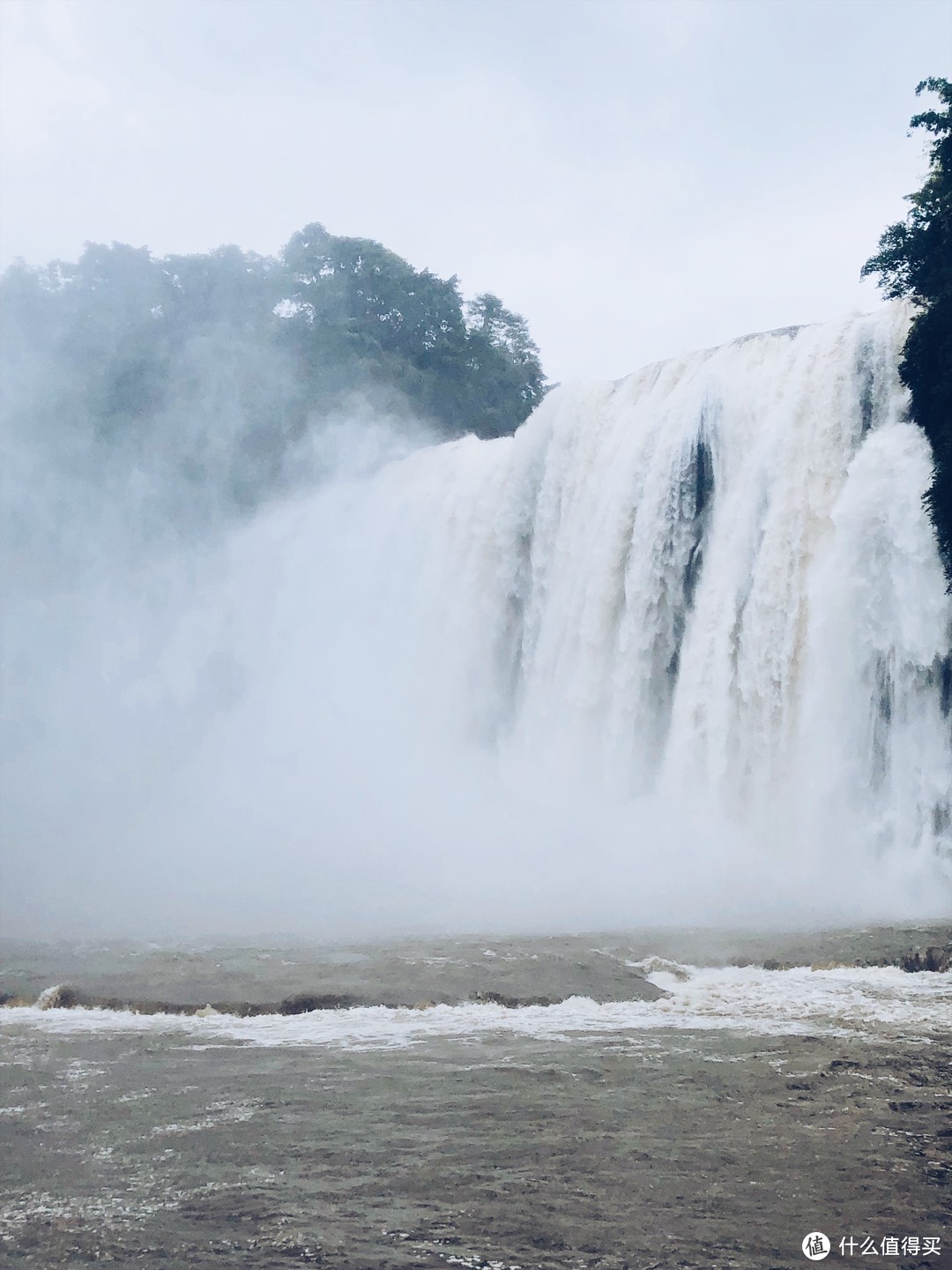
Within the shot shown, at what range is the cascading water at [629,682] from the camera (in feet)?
41.2

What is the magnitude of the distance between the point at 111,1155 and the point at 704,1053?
3.10 metres

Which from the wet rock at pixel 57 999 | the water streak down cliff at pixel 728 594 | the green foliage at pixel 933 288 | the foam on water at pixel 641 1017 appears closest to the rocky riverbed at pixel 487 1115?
the foam on water at pixel 641 1017

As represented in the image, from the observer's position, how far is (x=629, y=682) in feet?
54.4

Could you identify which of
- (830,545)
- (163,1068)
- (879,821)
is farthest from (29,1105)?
(830,545)

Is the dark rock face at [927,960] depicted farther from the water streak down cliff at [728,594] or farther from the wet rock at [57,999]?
the wet rock at [57,999]

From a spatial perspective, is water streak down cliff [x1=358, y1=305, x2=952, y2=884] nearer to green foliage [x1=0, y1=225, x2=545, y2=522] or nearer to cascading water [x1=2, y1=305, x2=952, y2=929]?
cascading water [x1=2, y1=305, x2=952, y2=929]

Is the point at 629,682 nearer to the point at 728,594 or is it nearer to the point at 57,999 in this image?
the point at 728,594

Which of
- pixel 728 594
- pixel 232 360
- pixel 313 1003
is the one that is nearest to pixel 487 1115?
pixel 313 1003

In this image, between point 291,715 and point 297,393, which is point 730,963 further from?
point 297,393

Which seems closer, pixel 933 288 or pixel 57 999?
pixel 57 999

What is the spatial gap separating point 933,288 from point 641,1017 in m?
10.0

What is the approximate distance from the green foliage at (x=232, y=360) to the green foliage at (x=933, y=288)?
19.9 meters

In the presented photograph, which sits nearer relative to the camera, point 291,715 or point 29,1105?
point 29,1105

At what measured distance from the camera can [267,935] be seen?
34.8 feet
